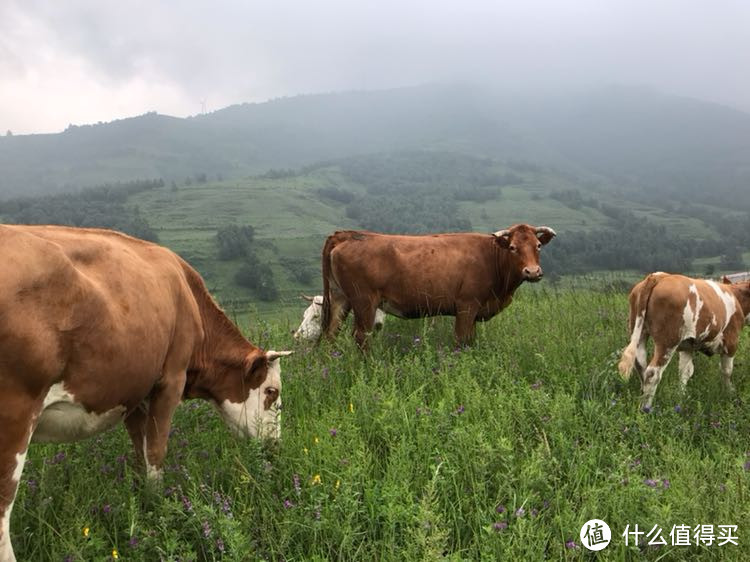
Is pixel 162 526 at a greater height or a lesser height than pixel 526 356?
greater

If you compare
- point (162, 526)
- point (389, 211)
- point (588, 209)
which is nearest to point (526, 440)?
point (162, 526)

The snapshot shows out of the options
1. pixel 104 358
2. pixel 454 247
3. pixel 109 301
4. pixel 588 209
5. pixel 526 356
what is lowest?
pixel 588 209

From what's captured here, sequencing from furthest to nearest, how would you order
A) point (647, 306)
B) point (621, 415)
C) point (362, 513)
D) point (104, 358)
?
point (647, 306), point (621, 415), point (362, 513), point (104, 358)

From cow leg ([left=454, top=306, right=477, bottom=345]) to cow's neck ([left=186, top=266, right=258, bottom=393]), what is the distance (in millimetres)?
3715

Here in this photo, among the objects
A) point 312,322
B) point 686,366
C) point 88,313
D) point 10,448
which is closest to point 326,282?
point 312,322

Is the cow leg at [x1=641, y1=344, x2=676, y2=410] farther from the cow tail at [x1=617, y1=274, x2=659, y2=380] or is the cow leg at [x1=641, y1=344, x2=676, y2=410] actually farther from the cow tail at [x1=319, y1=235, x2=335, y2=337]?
the cow tail at [x1=319, y1=235, x2=335, y2=337]

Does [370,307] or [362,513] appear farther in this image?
[370,307]

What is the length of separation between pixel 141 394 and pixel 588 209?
175080mm

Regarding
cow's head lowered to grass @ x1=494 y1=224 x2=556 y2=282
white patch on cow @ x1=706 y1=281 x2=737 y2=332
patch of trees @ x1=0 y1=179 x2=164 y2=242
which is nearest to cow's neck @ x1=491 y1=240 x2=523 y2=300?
cow's head lowered to grass @ x1=494 y1=224 x2=556 y2=282

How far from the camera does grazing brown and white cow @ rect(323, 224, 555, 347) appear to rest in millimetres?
7914

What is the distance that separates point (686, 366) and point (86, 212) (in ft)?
392

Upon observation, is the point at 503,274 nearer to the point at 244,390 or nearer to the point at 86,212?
the point at 244,390

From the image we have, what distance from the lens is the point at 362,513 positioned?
3508 mm

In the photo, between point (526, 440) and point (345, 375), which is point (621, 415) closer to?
point (526, 440)
